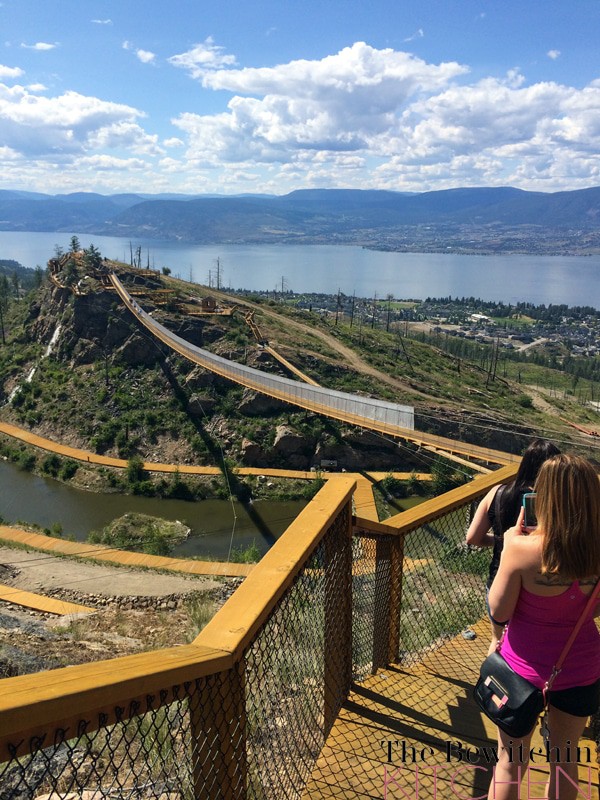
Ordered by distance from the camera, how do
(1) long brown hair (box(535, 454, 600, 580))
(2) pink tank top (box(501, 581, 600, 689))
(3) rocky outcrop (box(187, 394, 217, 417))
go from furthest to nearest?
(3) rocky outcrop (box(187, 394, 217, 417))
(2) pink tank top (box(501, 581, 600, 689))
(1) long brown hair (box(535, 454, 600, 580))

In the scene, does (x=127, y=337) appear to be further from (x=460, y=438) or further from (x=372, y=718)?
(x=372, y=718)

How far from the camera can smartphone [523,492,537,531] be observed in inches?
71.4

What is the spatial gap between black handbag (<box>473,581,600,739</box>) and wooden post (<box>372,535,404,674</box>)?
1010 millimetres

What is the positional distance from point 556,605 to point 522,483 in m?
0.57

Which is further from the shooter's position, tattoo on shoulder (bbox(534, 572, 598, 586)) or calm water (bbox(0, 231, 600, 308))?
calm water (bbox(0, 231, 600, 308))

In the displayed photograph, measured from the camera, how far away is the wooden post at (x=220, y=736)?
144 cm

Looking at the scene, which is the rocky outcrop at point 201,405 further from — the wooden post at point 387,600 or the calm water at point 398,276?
the calm water at point 398,276

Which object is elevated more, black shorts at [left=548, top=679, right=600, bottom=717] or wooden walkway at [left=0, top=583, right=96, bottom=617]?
black shorts at [left=548, top=679, right=600, bottom=717]

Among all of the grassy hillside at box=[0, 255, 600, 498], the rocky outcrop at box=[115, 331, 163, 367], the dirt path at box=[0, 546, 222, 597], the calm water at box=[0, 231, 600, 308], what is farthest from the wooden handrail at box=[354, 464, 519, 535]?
the calm water at box=[0, 231, 600, 308]

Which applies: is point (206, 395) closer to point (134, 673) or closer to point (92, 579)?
point (92, 579)

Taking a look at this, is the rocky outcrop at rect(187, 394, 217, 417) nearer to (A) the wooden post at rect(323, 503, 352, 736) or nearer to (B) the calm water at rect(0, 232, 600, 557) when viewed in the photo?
(B) the calm water at rect(0, 232, 600, 557)

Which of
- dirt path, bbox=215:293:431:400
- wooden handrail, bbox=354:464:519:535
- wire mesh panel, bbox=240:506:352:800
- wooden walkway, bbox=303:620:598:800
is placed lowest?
dirt path, bbox=215:293:431:400

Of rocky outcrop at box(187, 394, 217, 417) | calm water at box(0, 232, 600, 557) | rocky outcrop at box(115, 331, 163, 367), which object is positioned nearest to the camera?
calm water at box(0, 232, 600, 557)

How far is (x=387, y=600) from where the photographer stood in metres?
2.96
